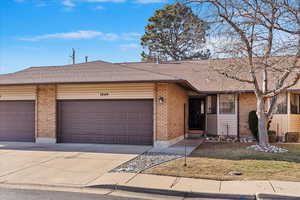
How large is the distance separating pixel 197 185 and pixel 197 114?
1268 cm

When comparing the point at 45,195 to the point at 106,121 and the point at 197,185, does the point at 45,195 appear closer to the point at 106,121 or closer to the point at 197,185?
the point at 197,185

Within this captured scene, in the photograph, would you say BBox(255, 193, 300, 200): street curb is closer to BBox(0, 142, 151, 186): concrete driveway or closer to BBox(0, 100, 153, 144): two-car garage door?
BBox(0, 142, 151, 186): concrete driveway

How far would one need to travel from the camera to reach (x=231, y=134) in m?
Answer: 17.8

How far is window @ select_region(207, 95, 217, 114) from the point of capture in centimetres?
1852

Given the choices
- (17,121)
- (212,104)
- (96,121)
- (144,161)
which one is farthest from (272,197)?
(17,121)

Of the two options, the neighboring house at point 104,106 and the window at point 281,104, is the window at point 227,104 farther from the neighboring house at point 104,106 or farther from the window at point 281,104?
the window at point 281,104

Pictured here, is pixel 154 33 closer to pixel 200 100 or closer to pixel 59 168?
pixel 200 100

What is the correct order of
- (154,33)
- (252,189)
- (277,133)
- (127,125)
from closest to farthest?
(252,189)
(127,125)
(277,133)
(154,33)

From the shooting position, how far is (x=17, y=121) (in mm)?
15859

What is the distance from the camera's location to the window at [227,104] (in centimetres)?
1794

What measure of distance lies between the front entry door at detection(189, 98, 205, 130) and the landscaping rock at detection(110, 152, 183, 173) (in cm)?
840

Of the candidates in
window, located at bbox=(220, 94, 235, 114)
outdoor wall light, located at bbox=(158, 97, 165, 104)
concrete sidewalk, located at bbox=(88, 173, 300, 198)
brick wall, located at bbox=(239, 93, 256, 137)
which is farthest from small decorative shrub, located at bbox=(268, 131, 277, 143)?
concrete sidewalk, located at bbox=(88, 173, 300, 198)

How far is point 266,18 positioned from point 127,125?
7.27m

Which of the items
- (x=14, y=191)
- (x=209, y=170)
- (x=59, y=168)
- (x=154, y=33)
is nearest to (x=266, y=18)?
(x=209, y=170)
